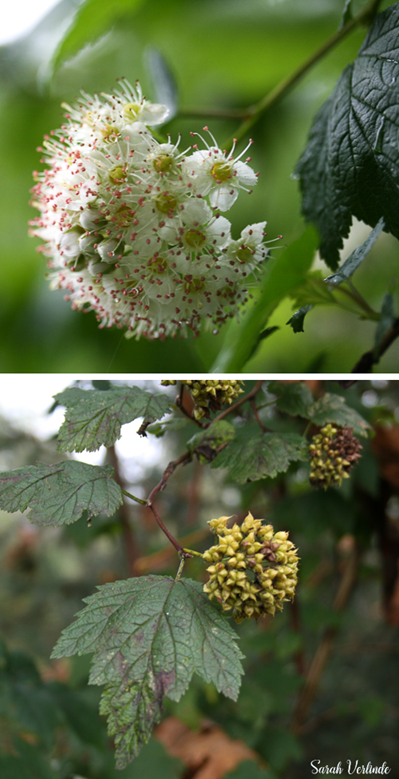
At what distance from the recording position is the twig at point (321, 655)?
709 millimetres

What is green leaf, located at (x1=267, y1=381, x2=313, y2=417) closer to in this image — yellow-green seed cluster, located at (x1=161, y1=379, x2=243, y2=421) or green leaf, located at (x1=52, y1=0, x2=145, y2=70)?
yellow-green seed cluster, located at (x1=161, y1=379, x2=243, y2=421)

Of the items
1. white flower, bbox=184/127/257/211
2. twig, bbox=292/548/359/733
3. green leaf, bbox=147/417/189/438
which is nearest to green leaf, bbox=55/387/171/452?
green leaf, bbox=147/417/189/438

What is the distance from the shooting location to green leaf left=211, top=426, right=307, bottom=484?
30 cm

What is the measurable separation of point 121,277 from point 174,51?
23.4 inches

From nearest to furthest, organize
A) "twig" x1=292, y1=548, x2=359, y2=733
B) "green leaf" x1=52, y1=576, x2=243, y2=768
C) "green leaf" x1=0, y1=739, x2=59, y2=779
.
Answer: "green leaf" x1=52, y1=576, x2=243, y2=768
"green leaf" x1=0, y1=739, x2=59, y2=779
"twig" x1=292, y1=548, x2=359, y2=733

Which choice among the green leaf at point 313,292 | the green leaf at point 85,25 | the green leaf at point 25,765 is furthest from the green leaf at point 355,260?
the green leaf at point 25,765

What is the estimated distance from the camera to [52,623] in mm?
1147

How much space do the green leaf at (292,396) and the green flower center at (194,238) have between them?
99mm

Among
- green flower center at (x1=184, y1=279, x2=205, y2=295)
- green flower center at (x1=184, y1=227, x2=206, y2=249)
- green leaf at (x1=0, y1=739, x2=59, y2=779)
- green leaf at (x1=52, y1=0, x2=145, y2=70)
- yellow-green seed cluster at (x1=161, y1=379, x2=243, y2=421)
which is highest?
green leaf at (x1=52, y1=0, x2=145, y2=70)

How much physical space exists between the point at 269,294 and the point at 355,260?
47 mm

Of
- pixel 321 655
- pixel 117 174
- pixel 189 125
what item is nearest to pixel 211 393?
pixel 117 174

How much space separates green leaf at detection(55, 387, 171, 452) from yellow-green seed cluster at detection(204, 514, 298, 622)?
3.2 inches

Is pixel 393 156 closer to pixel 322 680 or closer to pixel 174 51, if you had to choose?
pixel 174 51

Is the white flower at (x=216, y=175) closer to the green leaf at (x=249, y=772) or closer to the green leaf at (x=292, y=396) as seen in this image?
the green leaf at (x=292, y=396)
